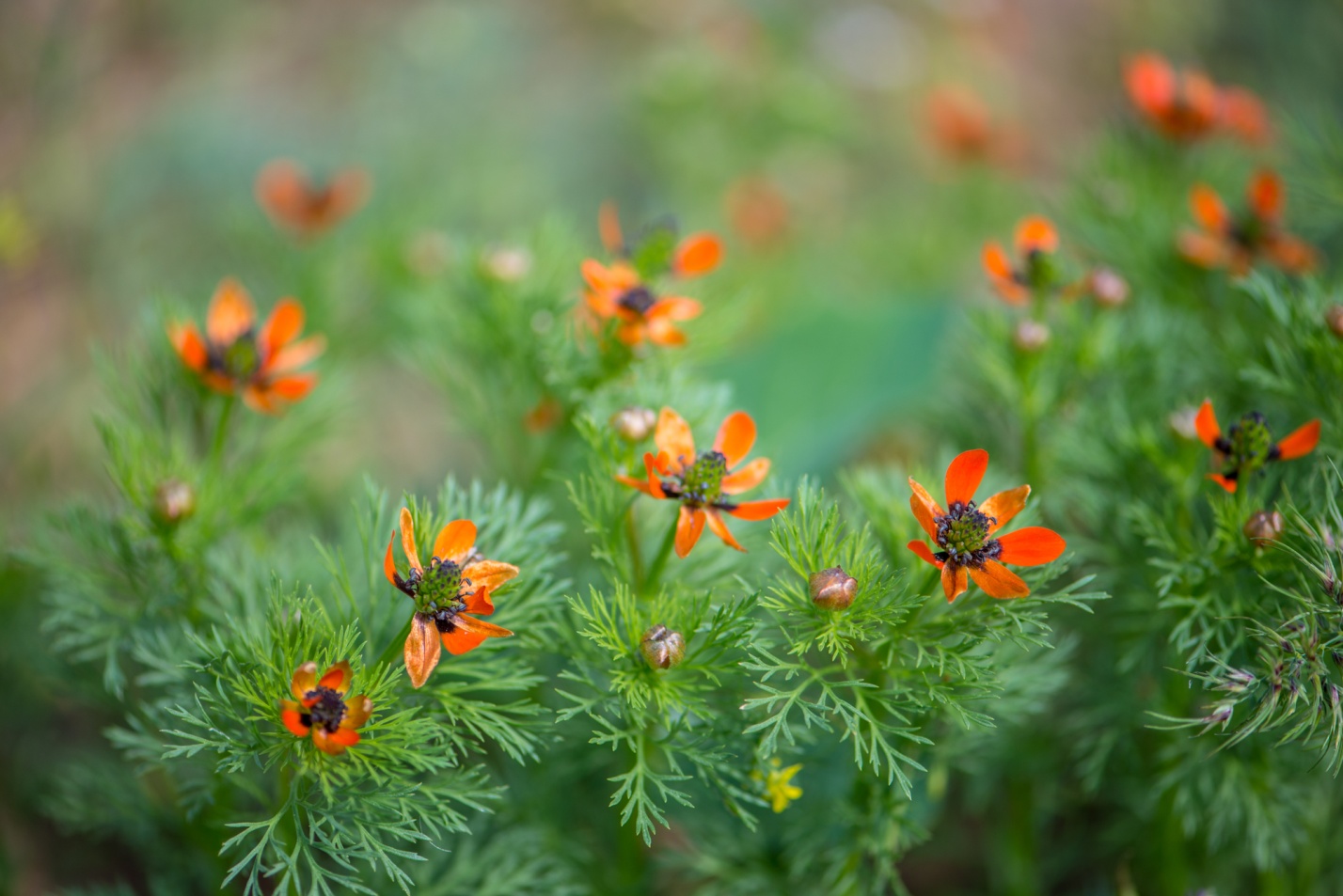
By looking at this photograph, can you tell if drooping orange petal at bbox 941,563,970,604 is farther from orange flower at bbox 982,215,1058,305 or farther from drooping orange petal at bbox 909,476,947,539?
orange flower at bbox 982,215,1058,305

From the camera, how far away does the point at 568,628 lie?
1.14 metres

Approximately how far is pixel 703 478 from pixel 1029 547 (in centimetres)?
35

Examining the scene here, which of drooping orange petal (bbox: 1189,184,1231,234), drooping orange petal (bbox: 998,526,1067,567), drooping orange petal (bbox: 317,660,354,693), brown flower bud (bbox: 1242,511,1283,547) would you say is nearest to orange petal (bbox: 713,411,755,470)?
drooping orange petal (bbox: 998,526,1067,567)

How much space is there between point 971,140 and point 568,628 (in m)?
2.05

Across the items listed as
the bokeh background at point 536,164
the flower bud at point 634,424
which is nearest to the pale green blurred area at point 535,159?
the bokeh background at point 536,164

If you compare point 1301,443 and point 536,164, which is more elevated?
point 1301,443

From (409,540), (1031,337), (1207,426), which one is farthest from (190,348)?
(1207,426)

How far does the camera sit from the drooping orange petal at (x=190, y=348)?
129cm

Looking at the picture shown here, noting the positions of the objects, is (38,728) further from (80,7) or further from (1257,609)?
(80,7)

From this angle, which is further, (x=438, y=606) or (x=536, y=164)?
(x=536, y=164)

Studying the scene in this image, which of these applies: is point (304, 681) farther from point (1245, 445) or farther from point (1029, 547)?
point (1245, 445)

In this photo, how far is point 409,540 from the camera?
980 millimetres

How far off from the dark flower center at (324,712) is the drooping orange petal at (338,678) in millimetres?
13

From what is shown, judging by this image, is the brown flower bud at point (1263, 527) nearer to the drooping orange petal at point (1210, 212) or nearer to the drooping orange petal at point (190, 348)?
the drooping orange petal at point (1210, 212)
